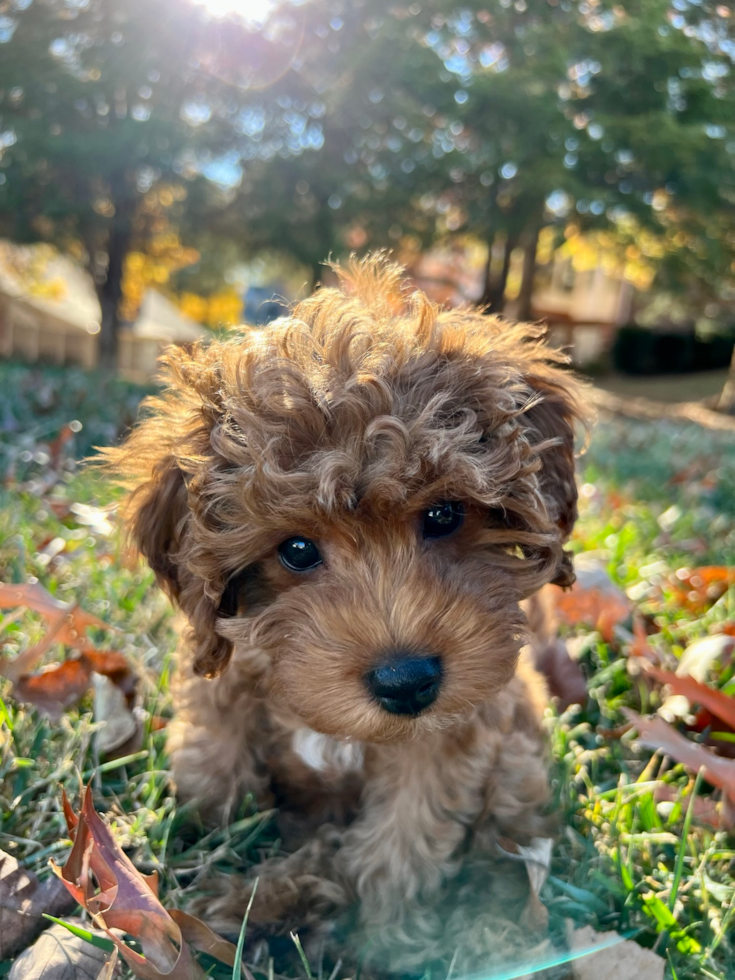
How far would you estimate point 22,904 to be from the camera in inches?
75.8

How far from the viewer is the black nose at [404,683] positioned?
6.04 feet

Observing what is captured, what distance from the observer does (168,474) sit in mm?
2256

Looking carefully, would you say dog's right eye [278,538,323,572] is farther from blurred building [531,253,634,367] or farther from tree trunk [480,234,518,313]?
blurred building [531,253,634,367]

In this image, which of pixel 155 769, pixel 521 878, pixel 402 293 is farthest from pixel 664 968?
pixel 402 293

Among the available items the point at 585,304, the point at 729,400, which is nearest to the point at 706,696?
the point at 729,400

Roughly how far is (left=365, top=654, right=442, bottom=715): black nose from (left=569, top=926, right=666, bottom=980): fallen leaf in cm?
74

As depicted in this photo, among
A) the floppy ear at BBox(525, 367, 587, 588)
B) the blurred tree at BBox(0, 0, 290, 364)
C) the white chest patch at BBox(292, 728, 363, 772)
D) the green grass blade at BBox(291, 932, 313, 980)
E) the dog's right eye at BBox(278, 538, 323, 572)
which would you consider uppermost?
the blurred tree at BBox(0, 0, 290, 364)

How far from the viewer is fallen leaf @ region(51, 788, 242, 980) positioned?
1748 mm

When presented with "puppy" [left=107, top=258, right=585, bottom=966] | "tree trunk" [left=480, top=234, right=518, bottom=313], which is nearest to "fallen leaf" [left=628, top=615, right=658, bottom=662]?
"puppy" [left=107, top=258, right=585, bottom=966]

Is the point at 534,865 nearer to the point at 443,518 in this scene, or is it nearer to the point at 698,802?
the point at 698,802

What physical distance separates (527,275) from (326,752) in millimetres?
19832

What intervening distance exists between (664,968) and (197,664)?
4.74ft

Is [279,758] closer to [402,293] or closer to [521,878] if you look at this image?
[521,878]

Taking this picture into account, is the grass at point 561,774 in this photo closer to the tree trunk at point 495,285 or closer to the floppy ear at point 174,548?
the floppy ear at point 174,548
